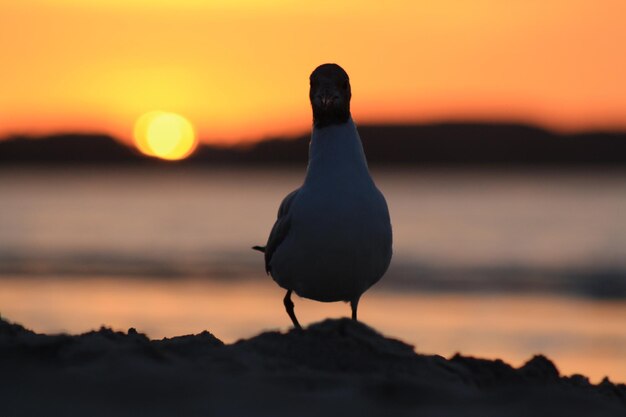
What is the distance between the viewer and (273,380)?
656 cm

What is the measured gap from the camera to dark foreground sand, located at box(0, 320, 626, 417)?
615 cm

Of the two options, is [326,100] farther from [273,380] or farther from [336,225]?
[273,380]

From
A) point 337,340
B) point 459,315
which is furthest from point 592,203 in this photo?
point 337,340

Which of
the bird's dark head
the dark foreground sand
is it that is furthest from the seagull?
the dark foreground sand

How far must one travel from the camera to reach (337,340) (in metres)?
7.61

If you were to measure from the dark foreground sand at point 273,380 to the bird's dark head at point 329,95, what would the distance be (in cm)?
176

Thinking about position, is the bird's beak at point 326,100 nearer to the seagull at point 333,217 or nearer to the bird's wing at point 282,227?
the seagull at point 333,217

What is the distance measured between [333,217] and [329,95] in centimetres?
89

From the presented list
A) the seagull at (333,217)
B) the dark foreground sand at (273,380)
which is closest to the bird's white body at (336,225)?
the seagull at (333,217)

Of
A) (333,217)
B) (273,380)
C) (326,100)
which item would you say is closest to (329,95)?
(326,100)

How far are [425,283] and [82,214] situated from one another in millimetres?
36614

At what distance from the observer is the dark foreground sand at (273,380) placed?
20.2ft

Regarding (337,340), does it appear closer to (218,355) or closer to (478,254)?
(218,355)

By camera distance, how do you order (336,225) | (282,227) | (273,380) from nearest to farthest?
(273,380) → (336,225) → (282,227)
